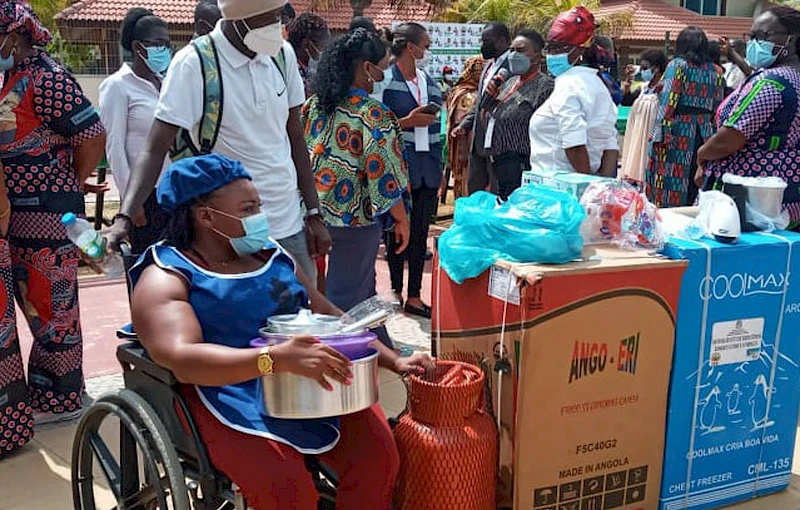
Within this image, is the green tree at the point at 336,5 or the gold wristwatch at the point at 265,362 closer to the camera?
the gold wristwatch at the point at 265,362

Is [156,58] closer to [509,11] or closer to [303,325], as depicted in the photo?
[303,325]

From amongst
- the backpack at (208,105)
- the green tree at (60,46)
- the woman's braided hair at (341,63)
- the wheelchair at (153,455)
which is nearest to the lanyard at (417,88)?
the woman's braided hair at (341,63)

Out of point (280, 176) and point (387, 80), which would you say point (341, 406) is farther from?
point (387, 80)

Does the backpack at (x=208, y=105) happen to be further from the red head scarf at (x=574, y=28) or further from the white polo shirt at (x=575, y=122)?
the red head scarf at (x=574, y=28)

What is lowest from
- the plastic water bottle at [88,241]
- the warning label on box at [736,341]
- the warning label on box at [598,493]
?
the warning label on box at [598,493]

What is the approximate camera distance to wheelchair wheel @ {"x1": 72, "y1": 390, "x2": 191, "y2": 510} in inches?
82.4

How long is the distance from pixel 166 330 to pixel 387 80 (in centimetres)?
330

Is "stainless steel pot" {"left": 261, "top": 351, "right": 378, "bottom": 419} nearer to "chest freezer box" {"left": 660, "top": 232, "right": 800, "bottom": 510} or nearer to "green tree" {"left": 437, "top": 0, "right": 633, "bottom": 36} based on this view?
"chest freezer box" {"left": 660, "top": 232, "right": 800, "bottom": 510}

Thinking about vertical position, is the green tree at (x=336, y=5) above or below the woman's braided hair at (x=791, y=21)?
above

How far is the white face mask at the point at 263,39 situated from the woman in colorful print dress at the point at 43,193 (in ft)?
2.85

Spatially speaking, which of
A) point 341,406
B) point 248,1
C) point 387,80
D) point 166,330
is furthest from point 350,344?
point 387,80

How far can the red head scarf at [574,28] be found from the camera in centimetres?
409

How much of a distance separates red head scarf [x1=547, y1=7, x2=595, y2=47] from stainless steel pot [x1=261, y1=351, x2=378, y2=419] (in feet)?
8.35

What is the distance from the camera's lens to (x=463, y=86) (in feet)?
24.9
